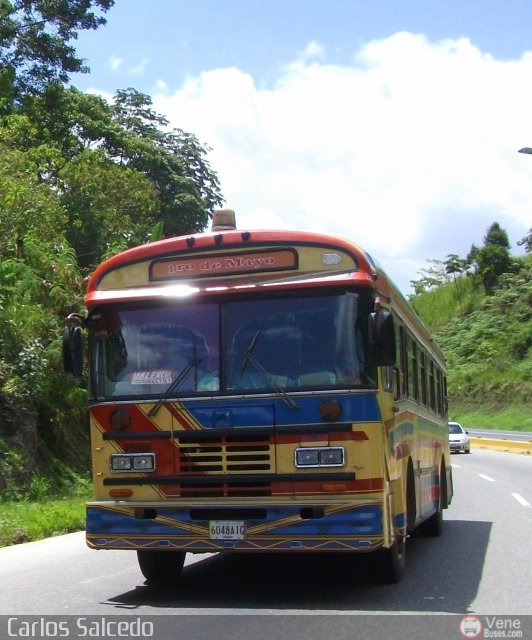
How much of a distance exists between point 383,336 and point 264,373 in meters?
1.04

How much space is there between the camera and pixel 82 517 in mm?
15477

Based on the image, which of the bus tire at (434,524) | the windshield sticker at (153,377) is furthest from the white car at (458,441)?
the windshield sticker at (153,377)

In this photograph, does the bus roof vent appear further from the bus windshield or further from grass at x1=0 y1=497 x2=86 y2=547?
grass at x1=0 y1=497 x2=86 y2=547

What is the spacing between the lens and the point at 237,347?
8.73 m

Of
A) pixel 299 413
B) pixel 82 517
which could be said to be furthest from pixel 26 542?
pixel 299 413

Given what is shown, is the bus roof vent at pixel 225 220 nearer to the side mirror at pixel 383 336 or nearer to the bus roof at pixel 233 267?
the bus roof at pixel 233 267

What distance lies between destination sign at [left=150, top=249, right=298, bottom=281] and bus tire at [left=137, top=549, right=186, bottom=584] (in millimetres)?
2588

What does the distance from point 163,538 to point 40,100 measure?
29955mm

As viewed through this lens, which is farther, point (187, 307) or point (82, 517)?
point (82, 517)

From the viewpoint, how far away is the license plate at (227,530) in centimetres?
837

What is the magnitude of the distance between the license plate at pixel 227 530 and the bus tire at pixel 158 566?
1.42 m

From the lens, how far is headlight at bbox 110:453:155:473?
8734 millimetres

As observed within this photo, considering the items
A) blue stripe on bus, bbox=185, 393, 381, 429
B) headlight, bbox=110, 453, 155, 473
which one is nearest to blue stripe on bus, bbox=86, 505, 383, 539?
headlight, bbox=110, 453, 155, 473

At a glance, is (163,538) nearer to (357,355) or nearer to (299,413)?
(299,413)
